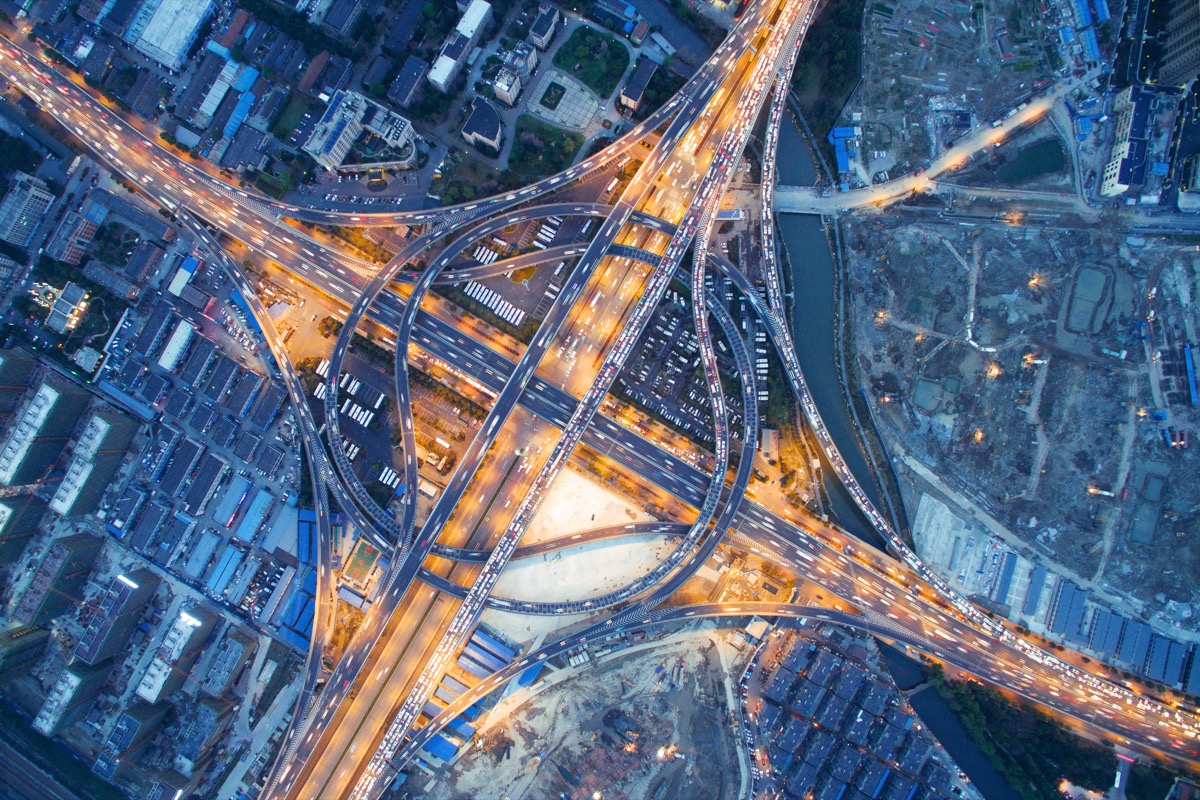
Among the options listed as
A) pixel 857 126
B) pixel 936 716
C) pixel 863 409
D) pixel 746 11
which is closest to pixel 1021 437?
pixel 863 409

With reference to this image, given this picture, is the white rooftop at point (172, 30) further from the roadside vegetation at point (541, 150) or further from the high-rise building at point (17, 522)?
the high-rise building at point (17, 522)

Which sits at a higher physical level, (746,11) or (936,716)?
(746,11)

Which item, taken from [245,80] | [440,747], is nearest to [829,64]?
[245,80]

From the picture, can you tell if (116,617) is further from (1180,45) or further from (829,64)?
(1180,45)

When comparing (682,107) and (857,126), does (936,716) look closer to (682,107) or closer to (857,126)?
(857,126)

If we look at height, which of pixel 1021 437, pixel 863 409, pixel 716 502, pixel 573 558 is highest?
pixel 1021 437

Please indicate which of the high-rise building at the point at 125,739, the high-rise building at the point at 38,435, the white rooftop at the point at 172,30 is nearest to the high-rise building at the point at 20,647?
the high-rise building at the point at 125,739
